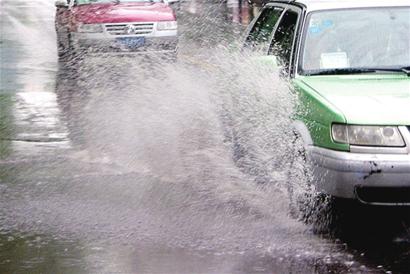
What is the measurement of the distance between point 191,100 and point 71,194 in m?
3.80

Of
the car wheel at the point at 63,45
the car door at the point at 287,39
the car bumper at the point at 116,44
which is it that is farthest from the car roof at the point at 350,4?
the car wheel at the point at 63,45

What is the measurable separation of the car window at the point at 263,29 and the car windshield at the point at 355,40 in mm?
1058

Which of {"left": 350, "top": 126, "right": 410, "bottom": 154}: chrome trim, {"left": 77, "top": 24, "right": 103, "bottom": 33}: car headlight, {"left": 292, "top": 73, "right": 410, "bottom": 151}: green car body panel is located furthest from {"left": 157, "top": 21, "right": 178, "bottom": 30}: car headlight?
{"left": 350, "top": 126, "right": 410, "bottom": 154}: chrome trim

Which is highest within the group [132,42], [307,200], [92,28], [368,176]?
[368,176]

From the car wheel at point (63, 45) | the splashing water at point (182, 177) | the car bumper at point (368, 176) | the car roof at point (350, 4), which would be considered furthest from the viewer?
the car wheel at point (63, 45)

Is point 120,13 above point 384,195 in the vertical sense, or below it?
below

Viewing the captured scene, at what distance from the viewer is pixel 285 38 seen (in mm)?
7113

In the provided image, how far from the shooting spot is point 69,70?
15430mm

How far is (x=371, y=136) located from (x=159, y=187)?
8.14 ft

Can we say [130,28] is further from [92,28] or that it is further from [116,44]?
[92,28]

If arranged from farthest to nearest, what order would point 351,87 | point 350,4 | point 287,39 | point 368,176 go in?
point 287,39 < point 350,4 < point 351,87 < point 368,176

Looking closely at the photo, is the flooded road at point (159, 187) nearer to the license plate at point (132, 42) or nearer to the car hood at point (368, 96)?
the car hood at point (368, 96)

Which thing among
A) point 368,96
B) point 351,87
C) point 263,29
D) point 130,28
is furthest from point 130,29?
point 368,96

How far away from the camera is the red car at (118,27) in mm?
14625
